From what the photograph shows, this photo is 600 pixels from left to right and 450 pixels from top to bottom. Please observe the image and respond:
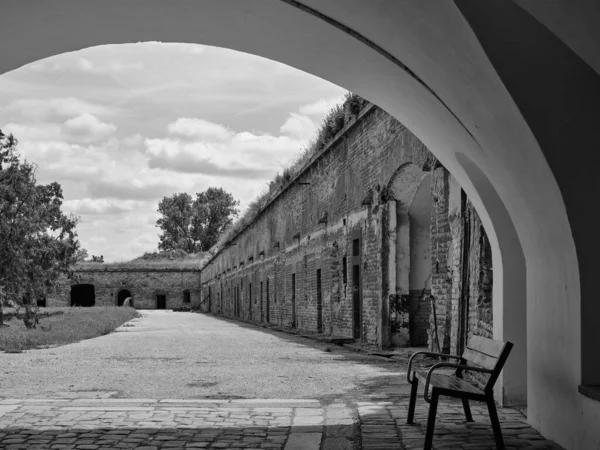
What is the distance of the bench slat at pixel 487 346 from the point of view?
193 inches

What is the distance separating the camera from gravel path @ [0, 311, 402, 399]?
7625mm

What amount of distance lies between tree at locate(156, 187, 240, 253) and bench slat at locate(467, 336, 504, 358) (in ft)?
243

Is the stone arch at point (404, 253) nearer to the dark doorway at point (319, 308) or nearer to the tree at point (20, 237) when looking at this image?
the dark doorway at point (319, 308)

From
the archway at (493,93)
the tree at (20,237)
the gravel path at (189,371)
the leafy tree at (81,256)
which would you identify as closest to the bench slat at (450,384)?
the archway at (493,93)

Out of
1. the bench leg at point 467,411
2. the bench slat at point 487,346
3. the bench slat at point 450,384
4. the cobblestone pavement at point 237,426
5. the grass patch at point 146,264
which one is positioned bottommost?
the cobblestone pavement at point 237,426

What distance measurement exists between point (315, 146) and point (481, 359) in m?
13.5

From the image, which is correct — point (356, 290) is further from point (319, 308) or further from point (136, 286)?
point (136, 286)

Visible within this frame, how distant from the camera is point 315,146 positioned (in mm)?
18375

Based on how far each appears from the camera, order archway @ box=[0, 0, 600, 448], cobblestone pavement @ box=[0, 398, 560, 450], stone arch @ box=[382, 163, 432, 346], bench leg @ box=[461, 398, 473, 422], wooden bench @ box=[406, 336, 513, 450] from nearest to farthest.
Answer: archway @ box=[0, 0, 600, 448] < wooden bench @ box=[406, 336, 513, 450] < cobblestone pavement @ box=[0, 398, 560, 450] < bench leg @ box=[461, 398, 473, 422] < stone arch @ box=[382, 163, 432, 346]

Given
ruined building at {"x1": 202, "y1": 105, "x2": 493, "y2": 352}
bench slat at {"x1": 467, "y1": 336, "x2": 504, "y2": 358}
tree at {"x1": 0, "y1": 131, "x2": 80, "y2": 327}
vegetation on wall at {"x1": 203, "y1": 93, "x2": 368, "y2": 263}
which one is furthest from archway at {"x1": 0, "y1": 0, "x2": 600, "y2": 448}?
tree at {"x1": 0, "y1": 131, "x2": 80, "y2": 327}

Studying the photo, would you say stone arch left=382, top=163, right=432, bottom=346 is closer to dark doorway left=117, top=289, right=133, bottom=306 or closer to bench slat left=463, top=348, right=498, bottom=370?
bench slat left=463, top=348, right=498, bottom=370

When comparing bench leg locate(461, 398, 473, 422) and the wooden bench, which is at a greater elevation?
the wooden bench

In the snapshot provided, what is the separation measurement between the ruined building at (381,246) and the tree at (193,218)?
2194 inches

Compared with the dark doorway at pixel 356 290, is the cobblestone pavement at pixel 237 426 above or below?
below
